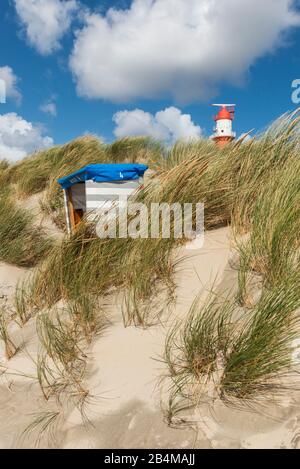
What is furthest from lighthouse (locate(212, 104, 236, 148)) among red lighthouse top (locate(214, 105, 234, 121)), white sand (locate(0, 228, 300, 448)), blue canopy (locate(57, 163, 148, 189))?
white sand (locate(0, 228, 300, 448))

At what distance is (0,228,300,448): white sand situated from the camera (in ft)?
5.09

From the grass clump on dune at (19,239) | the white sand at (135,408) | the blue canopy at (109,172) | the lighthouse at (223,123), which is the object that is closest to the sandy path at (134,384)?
the white sand at (135,408)

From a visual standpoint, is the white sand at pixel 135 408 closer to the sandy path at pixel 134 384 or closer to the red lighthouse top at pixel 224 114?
the sandy path at pixel 134 384

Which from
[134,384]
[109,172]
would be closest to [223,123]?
[109,172]

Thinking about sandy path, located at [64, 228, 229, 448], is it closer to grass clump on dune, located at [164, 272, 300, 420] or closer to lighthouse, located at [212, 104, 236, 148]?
grass clump on dune, located at [164, 272, 300, 420]

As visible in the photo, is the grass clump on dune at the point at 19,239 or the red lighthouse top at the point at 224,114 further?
the red lighthouse top at the point at 224,114

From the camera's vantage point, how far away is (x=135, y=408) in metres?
1.83

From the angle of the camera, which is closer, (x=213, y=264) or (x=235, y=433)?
(x=235, y=433)

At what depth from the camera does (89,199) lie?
5.06 meters

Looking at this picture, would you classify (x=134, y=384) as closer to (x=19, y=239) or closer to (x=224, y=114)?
(x=19, y=239)

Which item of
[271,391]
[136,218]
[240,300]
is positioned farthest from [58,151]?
[271,391]

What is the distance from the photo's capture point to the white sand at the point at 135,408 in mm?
1550

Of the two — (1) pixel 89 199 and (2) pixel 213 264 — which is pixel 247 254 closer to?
(2) pixel 213 264

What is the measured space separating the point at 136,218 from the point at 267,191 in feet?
4.22
